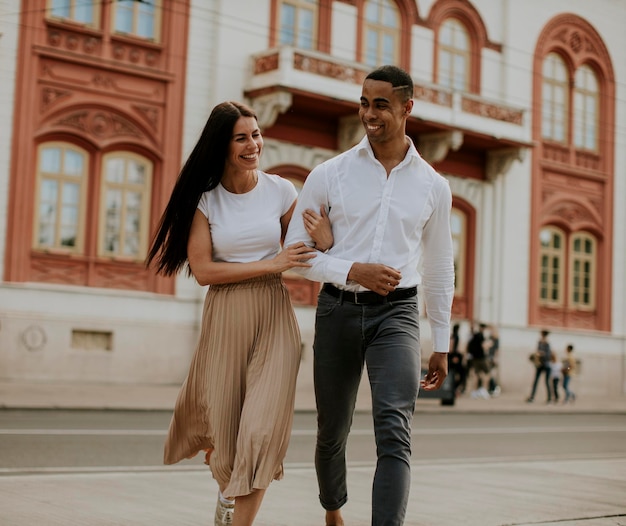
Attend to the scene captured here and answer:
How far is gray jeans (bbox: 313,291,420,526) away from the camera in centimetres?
479

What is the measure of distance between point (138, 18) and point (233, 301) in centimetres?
1893

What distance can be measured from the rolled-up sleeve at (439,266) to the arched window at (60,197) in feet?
56.3

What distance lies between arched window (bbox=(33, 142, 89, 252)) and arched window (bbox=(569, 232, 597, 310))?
1525 centimetres

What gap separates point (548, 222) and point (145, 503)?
25715mm

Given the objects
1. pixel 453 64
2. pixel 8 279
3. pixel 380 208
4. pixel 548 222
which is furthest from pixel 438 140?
pixel 380 208

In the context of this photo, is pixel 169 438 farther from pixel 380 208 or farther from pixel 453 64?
pixel 453 64

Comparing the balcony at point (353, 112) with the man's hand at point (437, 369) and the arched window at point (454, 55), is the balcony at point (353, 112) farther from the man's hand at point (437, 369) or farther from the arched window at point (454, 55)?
the man's hand at point (437, 369)

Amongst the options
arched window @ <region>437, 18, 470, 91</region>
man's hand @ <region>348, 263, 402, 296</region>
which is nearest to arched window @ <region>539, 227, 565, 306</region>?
arched window @ <region>437, 18, 470, 91</region>

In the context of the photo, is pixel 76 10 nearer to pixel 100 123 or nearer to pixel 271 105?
pixel 100 123

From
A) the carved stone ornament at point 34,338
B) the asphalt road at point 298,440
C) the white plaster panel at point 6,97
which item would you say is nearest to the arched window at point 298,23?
the white plaster panel at point 6,97

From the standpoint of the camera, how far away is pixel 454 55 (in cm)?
2948

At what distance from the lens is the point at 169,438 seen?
5453mm

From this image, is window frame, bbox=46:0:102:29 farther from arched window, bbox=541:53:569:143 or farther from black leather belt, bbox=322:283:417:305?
black leather belt, bbox=322:283:417:305

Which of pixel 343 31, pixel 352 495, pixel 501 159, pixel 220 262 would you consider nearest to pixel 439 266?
pixel 220 262
